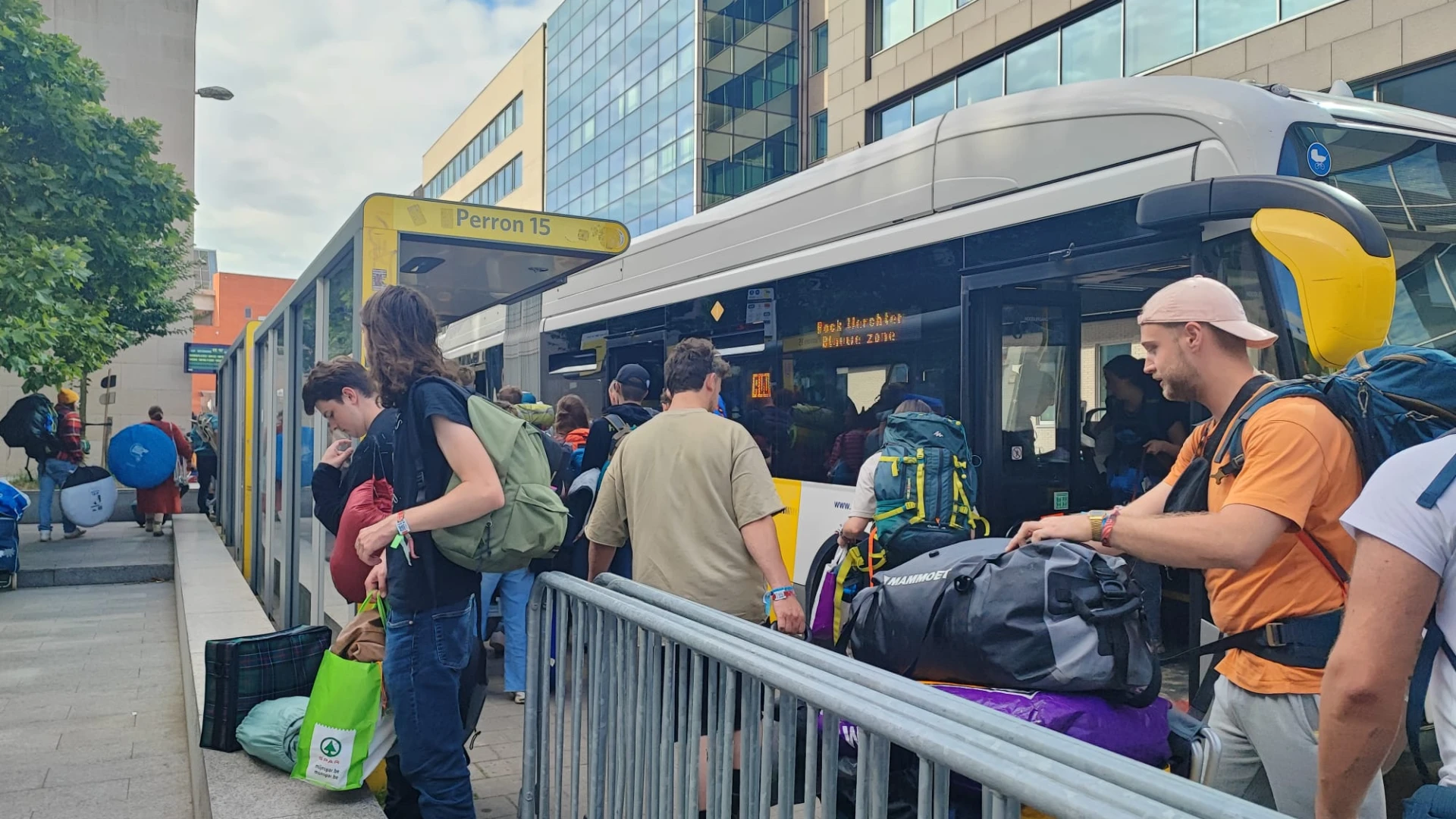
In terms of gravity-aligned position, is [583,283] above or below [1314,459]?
above

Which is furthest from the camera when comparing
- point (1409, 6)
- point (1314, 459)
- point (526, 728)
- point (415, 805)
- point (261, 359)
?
point (1409, 6)

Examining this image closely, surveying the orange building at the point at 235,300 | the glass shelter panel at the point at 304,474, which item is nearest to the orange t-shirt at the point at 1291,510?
the glass shelter panel at the point at 304,474

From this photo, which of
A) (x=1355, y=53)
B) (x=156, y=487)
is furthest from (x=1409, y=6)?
(x=156, y=487)

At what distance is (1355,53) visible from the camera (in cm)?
1305

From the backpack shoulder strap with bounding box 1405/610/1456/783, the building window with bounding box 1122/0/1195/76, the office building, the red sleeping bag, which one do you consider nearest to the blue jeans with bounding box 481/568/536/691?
the red sleeping bag

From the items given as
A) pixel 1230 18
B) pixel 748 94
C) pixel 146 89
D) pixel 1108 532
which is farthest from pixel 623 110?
pixel 1108 532

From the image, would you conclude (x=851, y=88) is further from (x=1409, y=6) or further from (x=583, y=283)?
(x=583, y=283)

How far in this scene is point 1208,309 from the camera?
7.86 feet

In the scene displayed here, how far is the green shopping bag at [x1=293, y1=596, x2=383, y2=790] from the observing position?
10.9ft

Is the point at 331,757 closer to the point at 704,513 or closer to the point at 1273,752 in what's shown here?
the point at 704,513

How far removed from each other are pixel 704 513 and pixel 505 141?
54837 mm

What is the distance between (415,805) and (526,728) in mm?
811

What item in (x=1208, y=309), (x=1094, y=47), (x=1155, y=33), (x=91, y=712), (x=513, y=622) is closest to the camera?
(x=1208, y=309)

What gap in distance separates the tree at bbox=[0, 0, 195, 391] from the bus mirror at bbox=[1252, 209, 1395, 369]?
1093 cm
